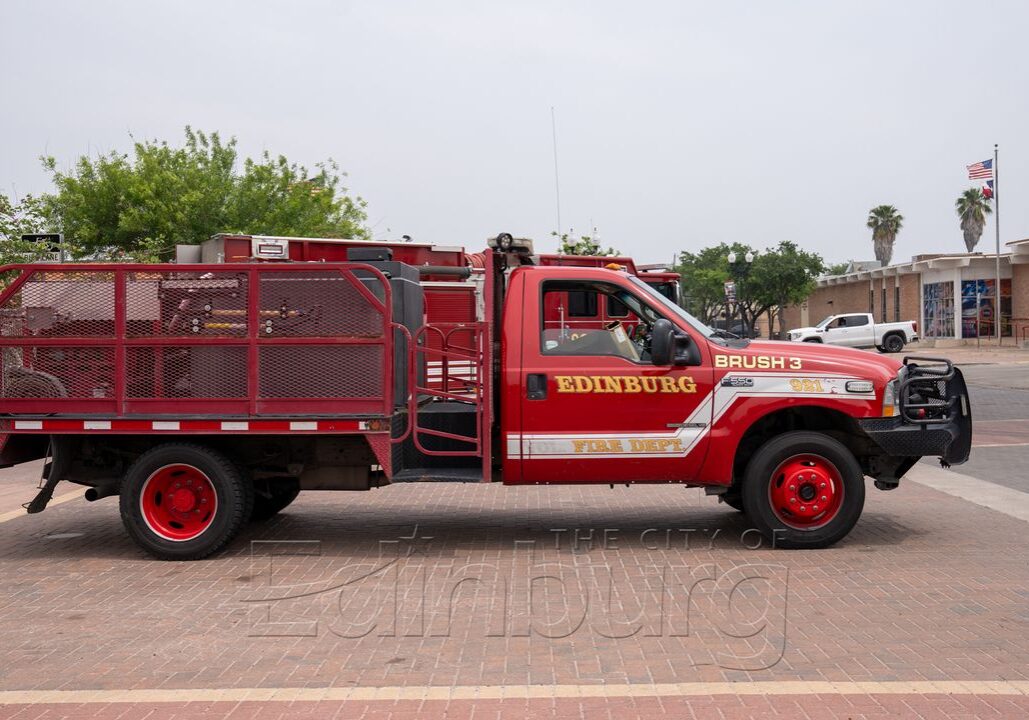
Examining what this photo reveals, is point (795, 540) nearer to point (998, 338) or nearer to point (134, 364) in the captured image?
point (134, 364)

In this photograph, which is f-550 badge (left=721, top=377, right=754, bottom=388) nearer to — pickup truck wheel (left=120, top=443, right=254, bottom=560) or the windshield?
the windshield

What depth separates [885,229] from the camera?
78750 millimetres

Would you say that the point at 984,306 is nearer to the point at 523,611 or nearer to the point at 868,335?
the point at 868,335

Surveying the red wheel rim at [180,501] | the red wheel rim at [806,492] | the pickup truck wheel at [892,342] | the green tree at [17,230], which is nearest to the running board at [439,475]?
the red wheel rim at [180,501]

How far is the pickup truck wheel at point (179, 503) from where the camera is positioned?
7992 millimetres

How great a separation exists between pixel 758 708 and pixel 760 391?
3.60 m

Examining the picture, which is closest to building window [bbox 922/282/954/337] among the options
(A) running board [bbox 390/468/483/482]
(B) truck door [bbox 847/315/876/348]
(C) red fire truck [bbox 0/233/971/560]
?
(B) truck door [bbox 847/315/876/348]

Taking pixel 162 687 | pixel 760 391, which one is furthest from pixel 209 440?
pixel 760 391

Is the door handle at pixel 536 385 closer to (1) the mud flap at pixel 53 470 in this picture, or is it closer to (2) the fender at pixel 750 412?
(2) the fender at pixel 750 412

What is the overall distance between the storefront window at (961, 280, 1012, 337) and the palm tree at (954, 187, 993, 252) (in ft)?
92.0

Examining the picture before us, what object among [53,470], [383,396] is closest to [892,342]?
[383,396]

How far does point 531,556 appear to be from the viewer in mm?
7992

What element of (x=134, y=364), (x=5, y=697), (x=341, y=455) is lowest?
(x=5, y=697)

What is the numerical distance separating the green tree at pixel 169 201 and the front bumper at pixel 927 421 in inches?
849
